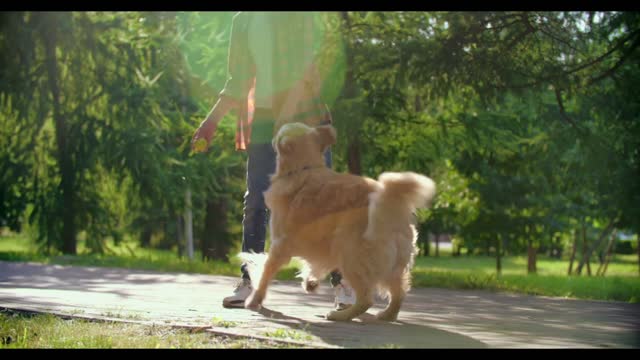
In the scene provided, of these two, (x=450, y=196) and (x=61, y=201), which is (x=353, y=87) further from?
(x=450, y=196)

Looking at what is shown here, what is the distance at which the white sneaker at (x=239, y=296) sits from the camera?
5594 millimetres

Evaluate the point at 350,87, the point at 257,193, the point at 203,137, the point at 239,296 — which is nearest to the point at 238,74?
the point at 203,137

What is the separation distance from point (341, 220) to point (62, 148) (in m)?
14.2

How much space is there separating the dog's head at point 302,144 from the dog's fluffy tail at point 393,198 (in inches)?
20.1

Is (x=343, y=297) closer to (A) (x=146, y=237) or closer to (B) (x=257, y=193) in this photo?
(B) (x=257, y=193)

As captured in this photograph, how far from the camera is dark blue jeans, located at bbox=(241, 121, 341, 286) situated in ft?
19.3

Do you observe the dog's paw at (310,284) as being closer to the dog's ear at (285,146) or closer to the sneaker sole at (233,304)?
the sneaker sole at (233,304)

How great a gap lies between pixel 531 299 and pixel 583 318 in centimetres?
165

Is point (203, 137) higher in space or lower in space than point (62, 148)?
lower

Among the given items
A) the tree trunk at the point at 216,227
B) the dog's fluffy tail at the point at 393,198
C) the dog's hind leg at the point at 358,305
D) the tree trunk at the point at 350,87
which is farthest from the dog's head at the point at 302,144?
the tree trunk at the point at 216,227

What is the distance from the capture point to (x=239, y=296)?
5.64 m

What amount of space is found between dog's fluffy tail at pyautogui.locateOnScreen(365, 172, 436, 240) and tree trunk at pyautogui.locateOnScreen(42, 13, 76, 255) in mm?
13978
